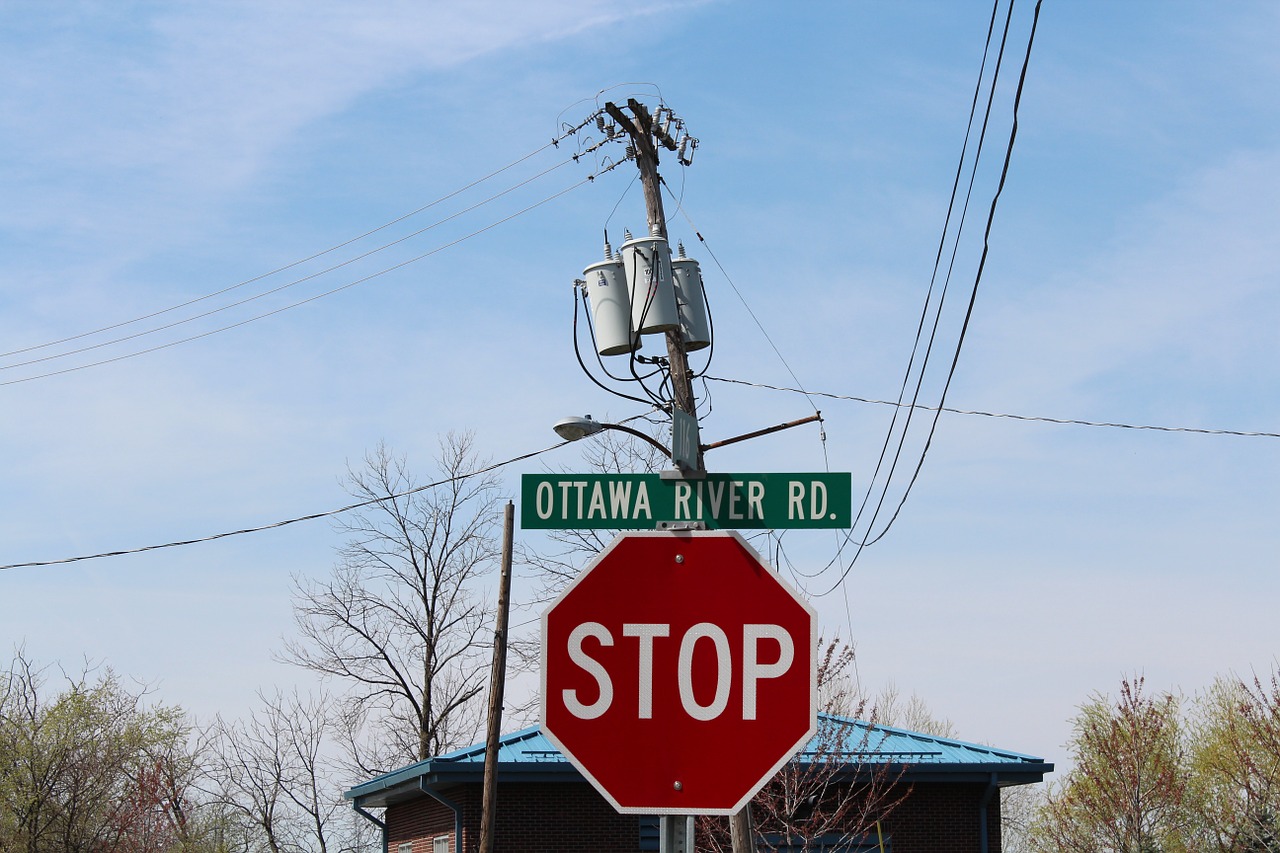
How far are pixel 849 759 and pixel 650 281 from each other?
36.1 ft

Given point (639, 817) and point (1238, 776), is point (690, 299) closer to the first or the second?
point (639, 817)

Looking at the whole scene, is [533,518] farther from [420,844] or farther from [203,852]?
[203,852]

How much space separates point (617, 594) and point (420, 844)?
Answer: 73.2 feet

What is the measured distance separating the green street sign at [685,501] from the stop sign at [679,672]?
350mm

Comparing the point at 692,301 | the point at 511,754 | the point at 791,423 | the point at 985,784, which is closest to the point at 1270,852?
the point at 985,784

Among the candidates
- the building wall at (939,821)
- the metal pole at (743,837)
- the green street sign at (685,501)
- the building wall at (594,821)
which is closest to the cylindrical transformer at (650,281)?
the metal pole at (743,837)

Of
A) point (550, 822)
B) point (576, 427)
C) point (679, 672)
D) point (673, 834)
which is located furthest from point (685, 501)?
point (550, 822)

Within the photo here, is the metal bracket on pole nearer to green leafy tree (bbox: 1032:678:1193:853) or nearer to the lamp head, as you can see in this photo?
the lamp head

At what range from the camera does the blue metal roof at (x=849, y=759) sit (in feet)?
70.5

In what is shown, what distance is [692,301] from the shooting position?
13.4 meters

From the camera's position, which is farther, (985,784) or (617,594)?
(985,784)

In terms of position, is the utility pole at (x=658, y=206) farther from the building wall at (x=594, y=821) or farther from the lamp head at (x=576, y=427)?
the building wall at (x=594, y=821)

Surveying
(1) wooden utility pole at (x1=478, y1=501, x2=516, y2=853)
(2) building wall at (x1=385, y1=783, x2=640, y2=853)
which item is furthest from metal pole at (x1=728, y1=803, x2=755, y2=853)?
(2) building wall at (x1=385, y1=783, x2=640, y2=853)

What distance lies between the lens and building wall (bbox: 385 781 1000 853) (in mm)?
21891
